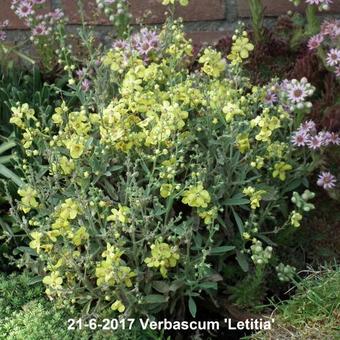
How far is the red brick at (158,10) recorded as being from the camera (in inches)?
134

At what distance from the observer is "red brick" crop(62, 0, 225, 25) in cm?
340

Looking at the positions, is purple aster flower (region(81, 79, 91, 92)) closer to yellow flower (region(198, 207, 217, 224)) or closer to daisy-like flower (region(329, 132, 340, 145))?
yellow flower (region(198, 207, 217, 224))

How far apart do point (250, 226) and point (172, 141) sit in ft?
1.18

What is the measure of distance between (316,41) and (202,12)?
30.7 inches

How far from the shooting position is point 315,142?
249 cm

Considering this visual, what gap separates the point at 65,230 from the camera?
7.46ft

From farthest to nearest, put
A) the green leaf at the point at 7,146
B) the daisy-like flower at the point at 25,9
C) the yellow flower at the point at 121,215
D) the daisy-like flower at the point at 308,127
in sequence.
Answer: the daisy-like flower at the point at 25,9
the green leaf at the point at 7,146
the daisy-like flower at the point at 308,127
the yellow flower at the point at 121,215

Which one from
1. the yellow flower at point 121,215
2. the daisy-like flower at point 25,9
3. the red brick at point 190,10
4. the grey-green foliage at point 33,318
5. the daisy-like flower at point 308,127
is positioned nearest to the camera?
the yellow flower at point 121,215

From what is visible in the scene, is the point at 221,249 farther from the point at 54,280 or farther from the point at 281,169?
the point at 54,280

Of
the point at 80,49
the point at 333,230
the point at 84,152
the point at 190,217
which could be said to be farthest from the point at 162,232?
the point at 80,49

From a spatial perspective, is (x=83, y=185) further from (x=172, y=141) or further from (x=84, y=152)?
(x=172, y=141)

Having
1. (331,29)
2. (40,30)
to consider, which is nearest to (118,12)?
(40,30)

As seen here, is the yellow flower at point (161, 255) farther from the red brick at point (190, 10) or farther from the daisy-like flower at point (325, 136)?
the red brick at point (190, 10)

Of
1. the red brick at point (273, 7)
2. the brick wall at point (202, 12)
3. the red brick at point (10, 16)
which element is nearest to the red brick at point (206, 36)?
the brick wall at point (202, 12)
